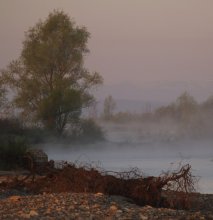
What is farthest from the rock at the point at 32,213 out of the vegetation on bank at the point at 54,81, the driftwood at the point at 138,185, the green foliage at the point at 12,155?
the vegetation on bank at the point at 54,81

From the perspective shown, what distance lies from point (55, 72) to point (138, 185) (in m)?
24.5

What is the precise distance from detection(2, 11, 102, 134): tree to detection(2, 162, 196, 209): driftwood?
22144 millimetres

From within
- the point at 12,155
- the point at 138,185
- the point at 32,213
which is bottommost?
the point at 32,213

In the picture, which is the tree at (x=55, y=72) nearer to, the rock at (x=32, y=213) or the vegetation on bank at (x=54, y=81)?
the vegetation on bank at (x=54, y=81)

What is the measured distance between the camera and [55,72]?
35562 mm

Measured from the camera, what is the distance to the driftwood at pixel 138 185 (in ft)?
37.2

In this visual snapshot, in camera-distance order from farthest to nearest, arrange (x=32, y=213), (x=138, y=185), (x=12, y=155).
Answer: (x=12, y=155)
(x=138, y=185)
(x=32, y=213)

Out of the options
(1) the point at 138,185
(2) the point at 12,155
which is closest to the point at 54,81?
(2) the point at 12,155

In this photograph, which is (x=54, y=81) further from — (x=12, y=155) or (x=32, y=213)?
(x=32, y=213)

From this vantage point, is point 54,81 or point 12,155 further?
point 54,81

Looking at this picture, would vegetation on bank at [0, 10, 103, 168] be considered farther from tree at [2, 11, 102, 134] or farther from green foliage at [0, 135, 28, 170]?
green foliage at [0, 135, 28, 170]

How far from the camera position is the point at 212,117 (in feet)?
129

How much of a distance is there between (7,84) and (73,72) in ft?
11.1

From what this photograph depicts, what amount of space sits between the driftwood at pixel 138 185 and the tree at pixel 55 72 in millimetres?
22144
